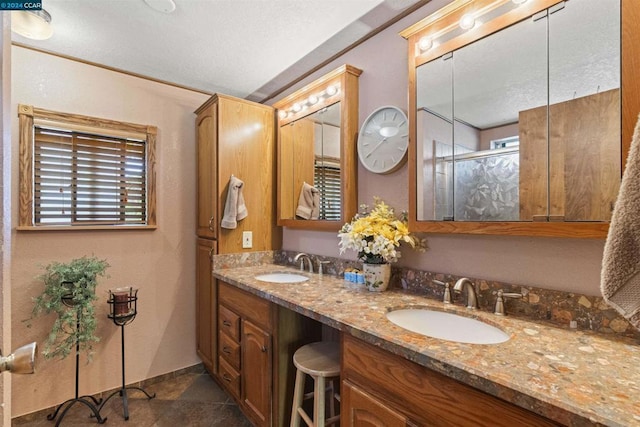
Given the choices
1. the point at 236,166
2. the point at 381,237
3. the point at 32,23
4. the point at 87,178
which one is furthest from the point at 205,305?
the point at 32,23

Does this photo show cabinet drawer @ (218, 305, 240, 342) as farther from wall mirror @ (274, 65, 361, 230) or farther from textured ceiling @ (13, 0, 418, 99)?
textured ceiling @ (13, 0, 418, 99)

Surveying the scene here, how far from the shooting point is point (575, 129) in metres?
1.06

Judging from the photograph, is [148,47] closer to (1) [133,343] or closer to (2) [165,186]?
(2) [165,186]

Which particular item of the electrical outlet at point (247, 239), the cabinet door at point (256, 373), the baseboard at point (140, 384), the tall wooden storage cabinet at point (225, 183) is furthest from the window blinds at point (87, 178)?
the cabinet door at point (256, 373)

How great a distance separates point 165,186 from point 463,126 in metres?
2.19

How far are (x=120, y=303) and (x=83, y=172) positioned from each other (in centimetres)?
95

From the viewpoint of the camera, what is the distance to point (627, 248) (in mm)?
542

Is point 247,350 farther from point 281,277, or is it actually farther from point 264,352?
point 281,277

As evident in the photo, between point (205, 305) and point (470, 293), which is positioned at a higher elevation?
point (470, 293)

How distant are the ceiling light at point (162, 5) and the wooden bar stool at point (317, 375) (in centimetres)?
188

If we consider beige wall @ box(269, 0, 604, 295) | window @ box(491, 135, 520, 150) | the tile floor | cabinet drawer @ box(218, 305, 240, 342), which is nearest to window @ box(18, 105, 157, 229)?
cabinet drawer @ box(218, 305, 240, 342)

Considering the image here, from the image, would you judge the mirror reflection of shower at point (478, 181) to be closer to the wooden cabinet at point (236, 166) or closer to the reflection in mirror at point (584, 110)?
the reflection in mirror at point (584, 110)

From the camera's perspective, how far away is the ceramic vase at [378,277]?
1.55 m

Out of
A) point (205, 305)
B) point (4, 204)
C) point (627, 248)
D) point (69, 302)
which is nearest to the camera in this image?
point (627, 248)
